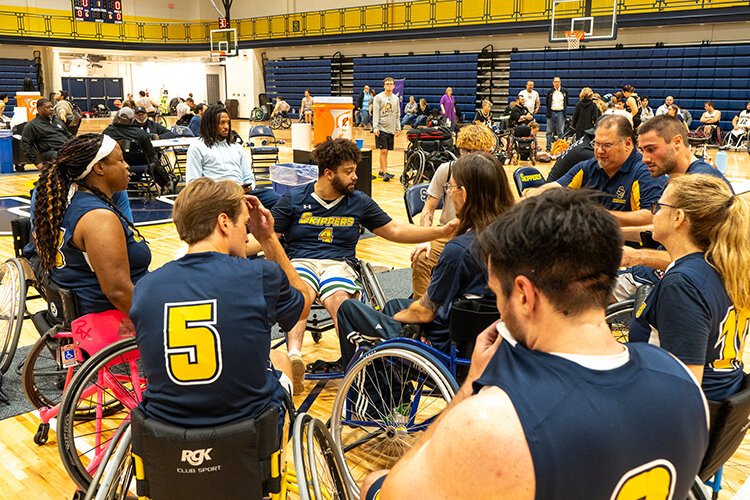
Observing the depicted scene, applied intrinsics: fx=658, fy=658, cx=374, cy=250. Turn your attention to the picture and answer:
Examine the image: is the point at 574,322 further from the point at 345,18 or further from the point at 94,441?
the point at 345,18

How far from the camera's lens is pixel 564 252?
1.11 meters

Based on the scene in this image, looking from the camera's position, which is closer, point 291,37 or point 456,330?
point 456,330

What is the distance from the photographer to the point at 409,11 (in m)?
22.1

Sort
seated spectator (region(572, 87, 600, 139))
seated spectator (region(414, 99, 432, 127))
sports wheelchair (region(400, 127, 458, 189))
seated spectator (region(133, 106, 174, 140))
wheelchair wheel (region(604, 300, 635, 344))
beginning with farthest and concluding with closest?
seated spectator (region(414, 99, 432, 127))
seated spectator (region(572, 87, 600, 139))
seated spectator (region(133, 106, 174, 140))
sports wheelchair (region(400, 127, 458, 189))
wheelchair wheel (region(604, 300, 635, 344))

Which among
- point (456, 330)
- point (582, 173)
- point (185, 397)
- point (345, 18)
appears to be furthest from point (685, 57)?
point (185, 397)

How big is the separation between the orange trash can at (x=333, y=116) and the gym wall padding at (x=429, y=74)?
12886 mm

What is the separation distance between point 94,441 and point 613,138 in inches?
124

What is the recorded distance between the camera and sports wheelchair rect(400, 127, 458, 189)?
10.1 metres

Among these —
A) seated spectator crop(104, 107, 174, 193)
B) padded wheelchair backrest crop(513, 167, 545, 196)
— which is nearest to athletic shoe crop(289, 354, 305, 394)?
padded wheelchair backrest crop(513, 167, 545, 196)

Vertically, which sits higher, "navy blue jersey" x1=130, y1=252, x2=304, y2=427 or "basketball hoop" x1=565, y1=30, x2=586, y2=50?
"basketball hoop" x1=565, y1=30, x2=586, y2=50

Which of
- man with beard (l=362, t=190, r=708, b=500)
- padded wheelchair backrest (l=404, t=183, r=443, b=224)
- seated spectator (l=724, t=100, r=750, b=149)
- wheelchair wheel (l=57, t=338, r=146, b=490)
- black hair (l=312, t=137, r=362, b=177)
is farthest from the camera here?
seated spectator (l=724, t=100, r=750, b=149)

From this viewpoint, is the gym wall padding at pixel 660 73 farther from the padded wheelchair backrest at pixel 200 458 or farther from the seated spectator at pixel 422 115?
the padded wheelchair backrest at pixel 200 458

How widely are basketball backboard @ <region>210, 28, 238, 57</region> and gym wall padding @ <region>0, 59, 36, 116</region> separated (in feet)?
22.9

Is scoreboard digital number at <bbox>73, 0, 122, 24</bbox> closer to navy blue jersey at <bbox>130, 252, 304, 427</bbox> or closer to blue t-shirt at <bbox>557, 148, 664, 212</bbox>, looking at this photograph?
blue t-shirt at <bbox>557, 148, 664, 212</bbox>
